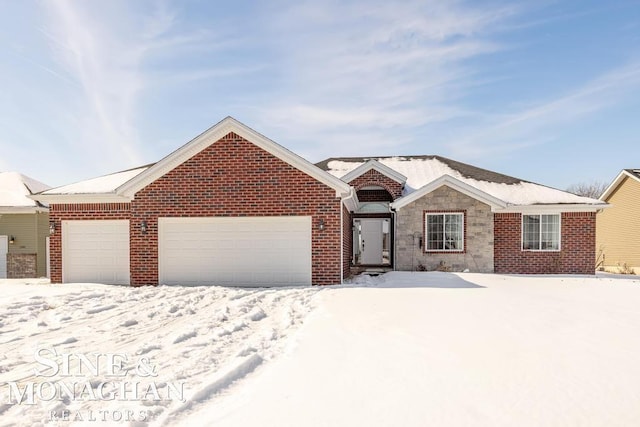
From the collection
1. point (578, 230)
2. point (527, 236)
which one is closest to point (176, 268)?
point (527, 236)

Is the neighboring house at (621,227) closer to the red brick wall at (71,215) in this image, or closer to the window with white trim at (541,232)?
the window with white trim at (541,232)

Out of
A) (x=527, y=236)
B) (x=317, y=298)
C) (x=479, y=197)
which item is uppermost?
(x=479, y=197)

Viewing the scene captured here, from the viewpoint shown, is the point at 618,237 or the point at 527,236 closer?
the point at 527,236

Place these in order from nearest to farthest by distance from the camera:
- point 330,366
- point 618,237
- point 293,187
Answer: point 330,366, point 293,187, point 618,237

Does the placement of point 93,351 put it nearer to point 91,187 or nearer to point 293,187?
point 293,187

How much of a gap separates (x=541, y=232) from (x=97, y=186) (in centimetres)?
1748

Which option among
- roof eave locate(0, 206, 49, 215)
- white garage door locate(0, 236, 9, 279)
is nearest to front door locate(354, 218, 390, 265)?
roof eave locate(0, 206, 49, 215)

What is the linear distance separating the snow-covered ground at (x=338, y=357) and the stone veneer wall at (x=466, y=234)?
18.8ft

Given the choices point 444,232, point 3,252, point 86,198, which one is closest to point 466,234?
point 444,232

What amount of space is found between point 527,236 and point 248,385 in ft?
48.7

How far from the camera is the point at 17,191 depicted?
19.1 metres

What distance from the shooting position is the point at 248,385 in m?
3.76

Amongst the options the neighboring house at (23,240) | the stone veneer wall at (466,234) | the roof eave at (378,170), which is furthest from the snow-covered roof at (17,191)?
the stone veneer wall at (466,234)

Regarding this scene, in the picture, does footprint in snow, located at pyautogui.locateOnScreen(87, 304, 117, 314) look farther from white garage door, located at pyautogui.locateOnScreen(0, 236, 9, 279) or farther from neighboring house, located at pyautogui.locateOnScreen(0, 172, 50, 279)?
white garage door, located at pyautogui.locateOnScreen(0, 236, 9, 279)
